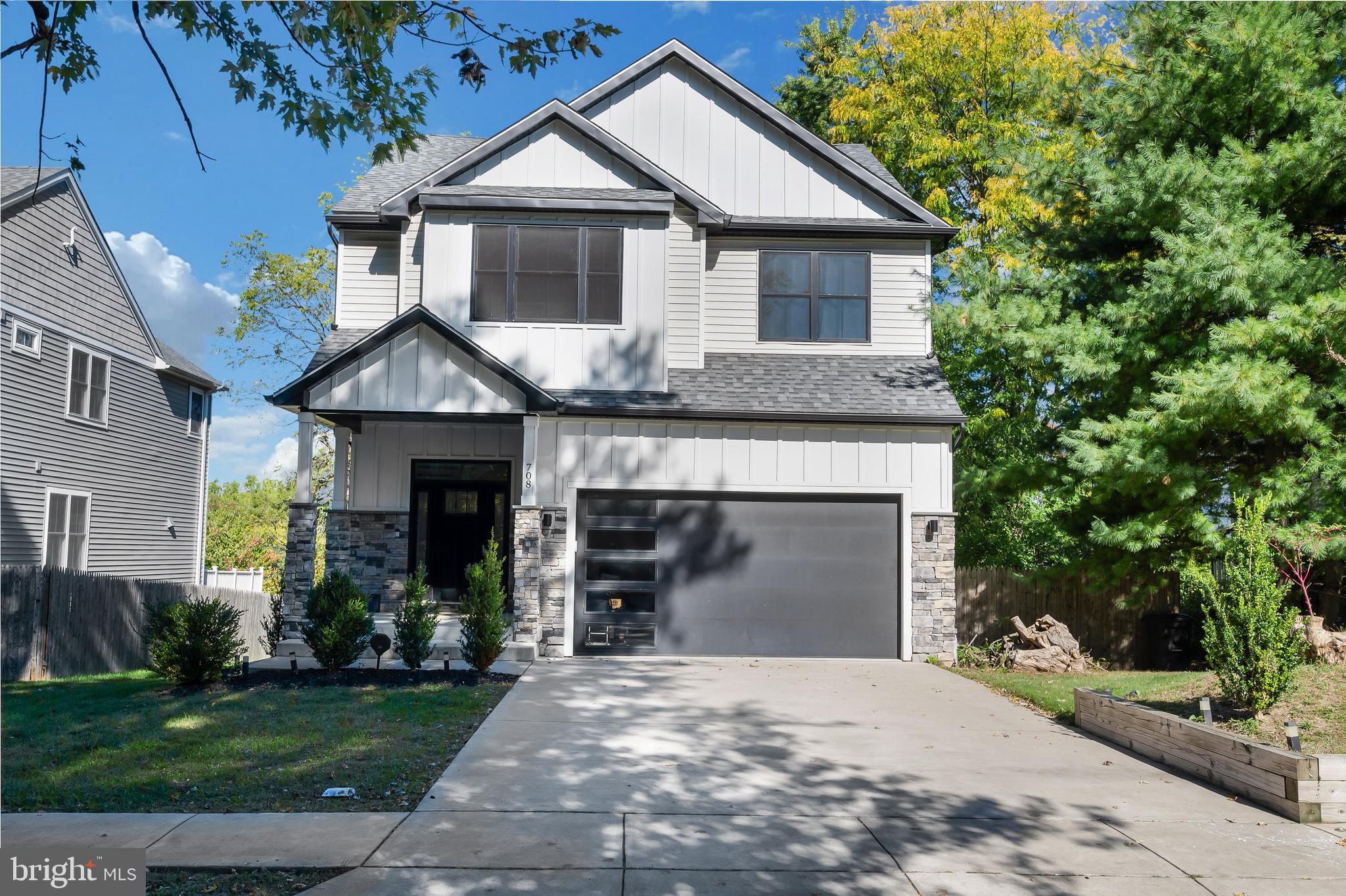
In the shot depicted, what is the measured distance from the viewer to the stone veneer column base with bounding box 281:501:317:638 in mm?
12539

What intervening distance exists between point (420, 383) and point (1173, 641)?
11528 millimetres

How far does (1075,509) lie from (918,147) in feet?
34.4

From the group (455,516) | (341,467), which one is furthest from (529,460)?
(341,467)

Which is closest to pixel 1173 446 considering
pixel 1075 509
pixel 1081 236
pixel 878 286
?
pixel 1075 509

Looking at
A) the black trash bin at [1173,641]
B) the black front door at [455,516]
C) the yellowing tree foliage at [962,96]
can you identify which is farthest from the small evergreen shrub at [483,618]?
the yellowing tree foliage at [962,96]

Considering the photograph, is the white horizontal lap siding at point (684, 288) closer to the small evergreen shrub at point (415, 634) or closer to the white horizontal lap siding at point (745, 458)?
the white horizontal lap siding at point (745, 458)

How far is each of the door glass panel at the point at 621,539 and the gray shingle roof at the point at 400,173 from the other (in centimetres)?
610

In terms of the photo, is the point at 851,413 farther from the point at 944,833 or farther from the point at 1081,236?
the point at 944,833

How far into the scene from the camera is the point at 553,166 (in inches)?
565

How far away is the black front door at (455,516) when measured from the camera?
14633 mm

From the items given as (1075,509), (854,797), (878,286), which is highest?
(878,286)

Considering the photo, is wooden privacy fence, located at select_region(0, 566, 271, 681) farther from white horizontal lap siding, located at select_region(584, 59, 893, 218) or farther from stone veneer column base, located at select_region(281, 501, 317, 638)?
white horizontal lap siding, located at select_region(584, 59, 893, 218)

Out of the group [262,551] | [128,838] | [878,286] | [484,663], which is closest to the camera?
[128,838]

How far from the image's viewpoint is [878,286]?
15.0 meters
